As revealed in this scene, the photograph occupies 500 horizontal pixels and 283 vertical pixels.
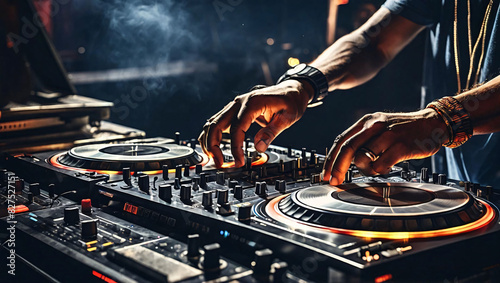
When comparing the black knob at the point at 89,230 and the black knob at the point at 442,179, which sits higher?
the black knob at the point at 442,179

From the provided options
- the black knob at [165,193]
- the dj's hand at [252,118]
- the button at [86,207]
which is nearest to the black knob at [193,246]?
the black knob at [165,193]

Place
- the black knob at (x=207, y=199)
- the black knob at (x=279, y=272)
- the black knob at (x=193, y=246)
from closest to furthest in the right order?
1. the black knob at (x=279, y=272)
2. the black knob at (x=193, y=246)
3. the black knob at (x=207, y=199)

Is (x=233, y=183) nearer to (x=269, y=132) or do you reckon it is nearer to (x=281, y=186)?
(x=281, y=186)

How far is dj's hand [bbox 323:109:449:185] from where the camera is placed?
1592 millimetres

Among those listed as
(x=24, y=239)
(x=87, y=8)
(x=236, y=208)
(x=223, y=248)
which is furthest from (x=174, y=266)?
(x=87, y=8)

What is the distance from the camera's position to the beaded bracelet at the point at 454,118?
1.68 metres

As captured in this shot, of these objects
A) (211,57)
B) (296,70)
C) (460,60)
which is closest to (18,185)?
(296,70)

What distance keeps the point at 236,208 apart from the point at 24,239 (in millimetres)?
643

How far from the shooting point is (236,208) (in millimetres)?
1521

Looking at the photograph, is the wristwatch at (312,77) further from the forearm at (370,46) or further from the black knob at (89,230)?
the black knob at (89,230)

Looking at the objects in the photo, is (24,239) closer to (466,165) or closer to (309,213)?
(309,213)

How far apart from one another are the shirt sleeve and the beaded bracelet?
102cm

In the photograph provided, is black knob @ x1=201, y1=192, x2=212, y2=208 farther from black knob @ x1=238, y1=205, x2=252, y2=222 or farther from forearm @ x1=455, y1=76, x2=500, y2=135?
forearm @ x1=455, y1=76, x2=500, y2=135

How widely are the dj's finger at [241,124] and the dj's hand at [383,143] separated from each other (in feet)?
1.47
